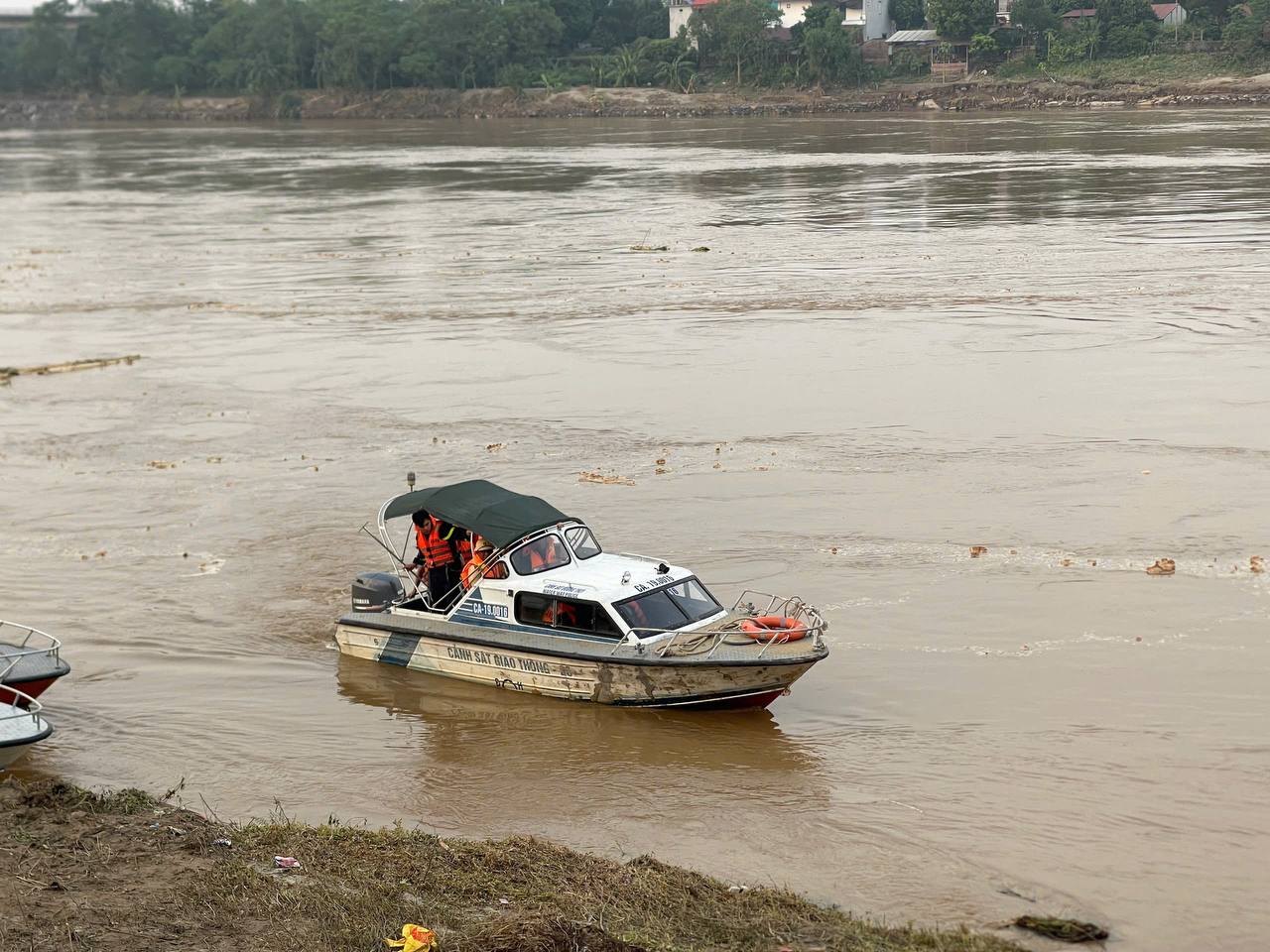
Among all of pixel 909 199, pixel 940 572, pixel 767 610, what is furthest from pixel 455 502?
pixel 909 199

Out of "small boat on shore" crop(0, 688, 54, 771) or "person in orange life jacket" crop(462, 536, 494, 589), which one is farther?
"person in orange life jacket" crop(462, 536, 494, 589)

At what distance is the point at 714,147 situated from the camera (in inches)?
3462

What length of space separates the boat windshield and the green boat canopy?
4.69 ft

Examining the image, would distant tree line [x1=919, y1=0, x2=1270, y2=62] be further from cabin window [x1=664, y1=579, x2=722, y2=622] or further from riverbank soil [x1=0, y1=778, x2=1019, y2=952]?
riverbank soil [x1=0, y1=778, x2=1019, y2=952]

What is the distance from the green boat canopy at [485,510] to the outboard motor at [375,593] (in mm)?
729

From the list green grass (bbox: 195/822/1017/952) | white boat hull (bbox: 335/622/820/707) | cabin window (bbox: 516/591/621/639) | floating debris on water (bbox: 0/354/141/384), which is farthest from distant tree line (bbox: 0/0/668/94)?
green grass (bbox: 195/822/1017/952)

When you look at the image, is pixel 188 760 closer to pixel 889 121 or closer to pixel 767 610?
pixel 767 610

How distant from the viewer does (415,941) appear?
9.60 m

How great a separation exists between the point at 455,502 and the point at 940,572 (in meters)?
6.23

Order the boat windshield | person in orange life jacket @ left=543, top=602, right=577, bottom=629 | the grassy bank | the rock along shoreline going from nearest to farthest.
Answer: the boat windshield → person in orange life jacket @ left=543, top=602, right=577, bottom=629 → the grassy bank → the rock along shoreline

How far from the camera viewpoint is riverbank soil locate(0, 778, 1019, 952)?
9.80 m

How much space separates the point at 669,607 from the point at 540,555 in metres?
1.52

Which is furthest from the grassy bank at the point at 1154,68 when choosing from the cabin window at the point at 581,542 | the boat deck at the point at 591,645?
the boat deck at the point at 591,645

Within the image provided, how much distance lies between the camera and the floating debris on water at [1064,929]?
1107 centimetres
